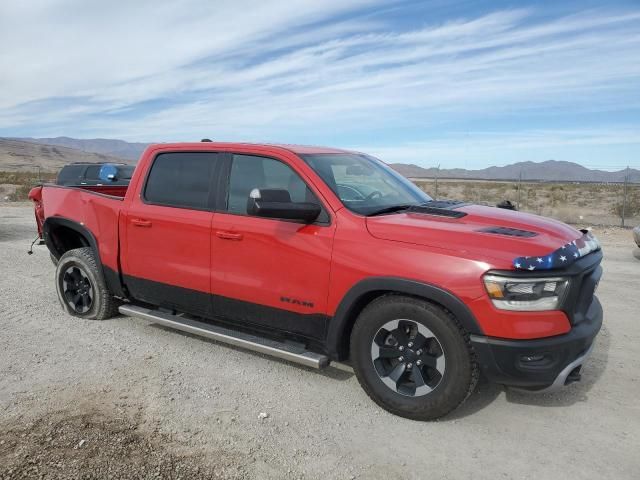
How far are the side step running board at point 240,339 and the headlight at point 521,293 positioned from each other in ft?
4.37

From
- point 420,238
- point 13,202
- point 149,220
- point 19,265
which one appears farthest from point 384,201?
point 13,202

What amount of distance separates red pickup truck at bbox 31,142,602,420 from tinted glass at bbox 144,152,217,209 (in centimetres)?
1

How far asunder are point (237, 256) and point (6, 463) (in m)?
1.98

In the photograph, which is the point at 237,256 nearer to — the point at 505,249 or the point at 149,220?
the point at 149,220

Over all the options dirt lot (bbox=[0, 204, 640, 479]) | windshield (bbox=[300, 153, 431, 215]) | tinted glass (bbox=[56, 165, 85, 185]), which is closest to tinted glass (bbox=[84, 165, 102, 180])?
tinted glass (bbox=[56, 165, 85, 185])

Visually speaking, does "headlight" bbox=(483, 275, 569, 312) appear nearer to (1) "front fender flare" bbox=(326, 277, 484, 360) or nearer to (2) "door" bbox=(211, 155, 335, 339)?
(1) "front fender flare" bbox=(326, 277, 484, 360)

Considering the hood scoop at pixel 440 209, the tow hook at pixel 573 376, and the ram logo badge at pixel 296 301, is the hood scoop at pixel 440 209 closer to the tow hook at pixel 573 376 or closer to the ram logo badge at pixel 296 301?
the ram logo badge at pixel 296 301

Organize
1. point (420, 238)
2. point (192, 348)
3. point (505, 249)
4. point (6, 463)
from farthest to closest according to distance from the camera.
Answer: point (192, 348) < point (420, 238) < point (505, 249) < point (6, 463)

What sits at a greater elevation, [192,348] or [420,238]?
[420,238]

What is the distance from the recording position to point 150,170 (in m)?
4.96

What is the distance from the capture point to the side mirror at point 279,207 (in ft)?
11.9

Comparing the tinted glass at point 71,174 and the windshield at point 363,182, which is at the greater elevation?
the windshield at point 363,182

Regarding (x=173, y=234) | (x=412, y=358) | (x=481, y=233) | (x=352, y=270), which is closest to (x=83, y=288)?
(x=173, y=234)

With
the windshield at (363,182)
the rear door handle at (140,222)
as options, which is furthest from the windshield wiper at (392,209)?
the rear door handle at (140,222)
